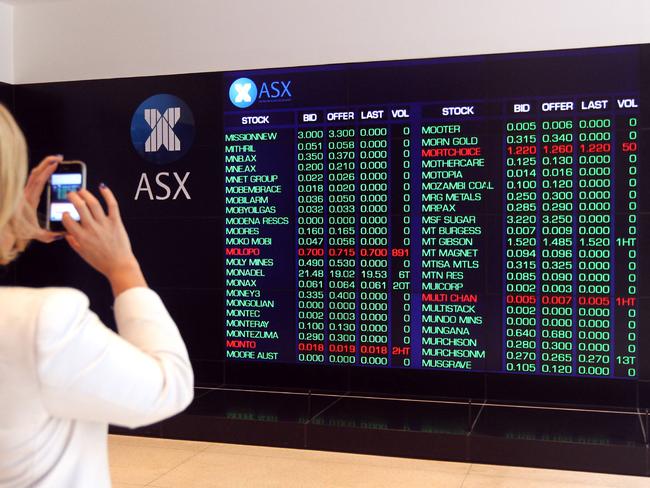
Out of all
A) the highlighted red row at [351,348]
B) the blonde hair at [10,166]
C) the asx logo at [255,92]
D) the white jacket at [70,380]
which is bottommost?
the highlighted red row at [351,348]

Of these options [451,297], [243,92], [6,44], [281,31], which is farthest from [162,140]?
[451,297]

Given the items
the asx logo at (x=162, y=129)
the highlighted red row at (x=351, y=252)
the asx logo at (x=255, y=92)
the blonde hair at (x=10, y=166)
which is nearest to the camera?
the blonde hair at (x=10, y=166)

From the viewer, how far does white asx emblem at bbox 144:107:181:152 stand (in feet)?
18.8

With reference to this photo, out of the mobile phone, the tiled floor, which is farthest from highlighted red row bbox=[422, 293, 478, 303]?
the mobile phone

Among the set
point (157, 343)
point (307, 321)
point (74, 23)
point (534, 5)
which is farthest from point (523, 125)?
point (157, 343)

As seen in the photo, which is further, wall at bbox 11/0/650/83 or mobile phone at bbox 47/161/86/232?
wall at bbox 11/0/650/83

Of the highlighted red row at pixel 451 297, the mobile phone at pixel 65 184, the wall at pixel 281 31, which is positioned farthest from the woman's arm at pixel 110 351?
the wall at pixel 281 31

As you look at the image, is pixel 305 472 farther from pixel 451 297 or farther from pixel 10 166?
pixel 10 166

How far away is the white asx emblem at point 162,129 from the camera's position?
5.73 m

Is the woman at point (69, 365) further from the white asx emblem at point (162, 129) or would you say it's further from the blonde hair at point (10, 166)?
the white asx emblem at point (162, 129)

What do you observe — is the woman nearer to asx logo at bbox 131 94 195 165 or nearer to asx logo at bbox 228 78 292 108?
asx logo at bbox 228 78 292 108

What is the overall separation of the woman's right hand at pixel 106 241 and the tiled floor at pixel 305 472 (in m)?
3.17

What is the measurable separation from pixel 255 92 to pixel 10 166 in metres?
4.64

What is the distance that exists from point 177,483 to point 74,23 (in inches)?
138
